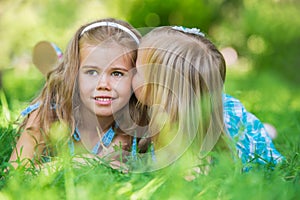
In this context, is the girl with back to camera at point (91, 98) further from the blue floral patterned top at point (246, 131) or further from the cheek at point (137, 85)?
the blue floral patterned top at point (246, 131)

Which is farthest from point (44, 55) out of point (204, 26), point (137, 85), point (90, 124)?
point (204, 26)

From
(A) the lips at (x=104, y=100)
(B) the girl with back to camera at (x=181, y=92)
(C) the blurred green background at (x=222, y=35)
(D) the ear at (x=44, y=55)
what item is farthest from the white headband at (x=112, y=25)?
(D) the ear at (x=44, y=55)

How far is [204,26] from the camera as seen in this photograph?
641 centimetres

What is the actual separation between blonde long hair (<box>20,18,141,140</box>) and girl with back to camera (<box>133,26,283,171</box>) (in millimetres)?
123

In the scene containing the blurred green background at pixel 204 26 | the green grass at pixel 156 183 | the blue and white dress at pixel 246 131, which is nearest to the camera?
the green grass at pixel 156 183

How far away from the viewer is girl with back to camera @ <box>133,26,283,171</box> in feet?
5.79

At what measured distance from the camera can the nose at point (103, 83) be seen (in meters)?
1.85

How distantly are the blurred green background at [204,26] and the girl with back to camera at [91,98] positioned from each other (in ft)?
9.27

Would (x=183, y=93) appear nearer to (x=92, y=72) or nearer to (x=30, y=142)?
(x=92, y=72)

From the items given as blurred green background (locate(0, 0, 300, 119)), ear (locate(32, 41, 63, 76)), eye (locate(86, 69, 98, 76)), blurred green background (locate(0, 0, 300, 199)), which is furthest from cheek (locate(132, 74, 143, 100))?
blurred green background (locate(0, 0, 300, 119))

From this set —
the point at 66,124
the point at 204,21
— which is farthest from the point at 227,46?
the point at 66,124

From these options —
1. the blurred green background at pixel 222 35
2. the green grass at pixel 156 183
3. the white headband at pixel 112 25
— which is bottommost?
the blurred green background at pixel 222 35

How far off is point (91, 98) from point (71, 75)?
0.13 m

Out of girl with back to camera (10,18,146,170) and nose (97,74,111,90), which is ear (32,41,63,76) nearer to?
girl with back to camera (10,18,146,170)
